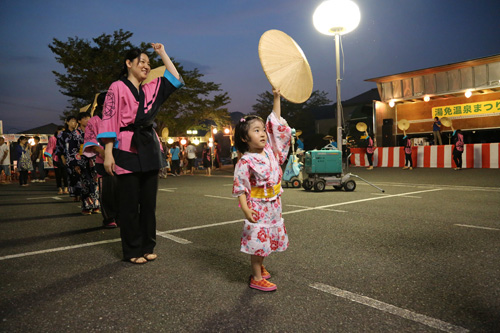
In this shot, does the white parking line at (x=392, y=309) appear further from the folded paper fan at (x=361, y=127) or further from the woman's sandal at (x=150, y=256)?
the folded paper fan at (x=361, y=127)

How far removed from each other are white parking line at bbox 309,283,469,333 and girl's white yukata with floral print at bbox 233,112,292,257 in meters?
0.46

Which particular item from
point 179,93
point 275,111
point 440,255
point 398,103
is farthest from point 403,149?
point 179,93

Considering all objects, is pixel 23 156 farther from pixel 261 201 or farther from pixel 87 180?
pixel 261 201

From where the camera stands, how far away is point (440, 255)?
3.50m

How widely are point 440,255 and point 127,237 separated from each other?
308 centimetres

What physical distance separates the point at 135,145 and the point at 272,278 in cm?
176

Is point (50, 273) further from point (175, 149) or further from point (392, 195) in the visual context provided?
point (175, 149)

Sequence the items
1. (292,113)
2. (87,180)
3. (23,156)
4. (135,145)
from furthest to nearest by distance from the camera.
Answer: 1. (292,113)
2. (23,156)
3. (87,180)
4. (135,145)

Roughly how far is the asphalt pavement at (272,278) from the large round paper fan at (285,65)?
165 cm

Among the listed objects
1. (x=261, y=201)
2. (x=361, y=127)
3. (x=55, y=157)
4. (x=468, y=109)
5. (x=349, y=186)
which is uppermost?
(x=468, y=109)

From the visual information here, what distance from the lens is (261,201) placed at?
2.75 meters

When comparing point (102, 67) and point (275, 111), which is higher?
point (102, 67)

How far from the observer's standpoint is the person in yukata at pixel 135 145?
3.30 m

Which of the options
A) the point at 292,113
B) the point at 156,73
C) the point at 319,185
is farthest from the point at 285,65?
the point at 292,113
